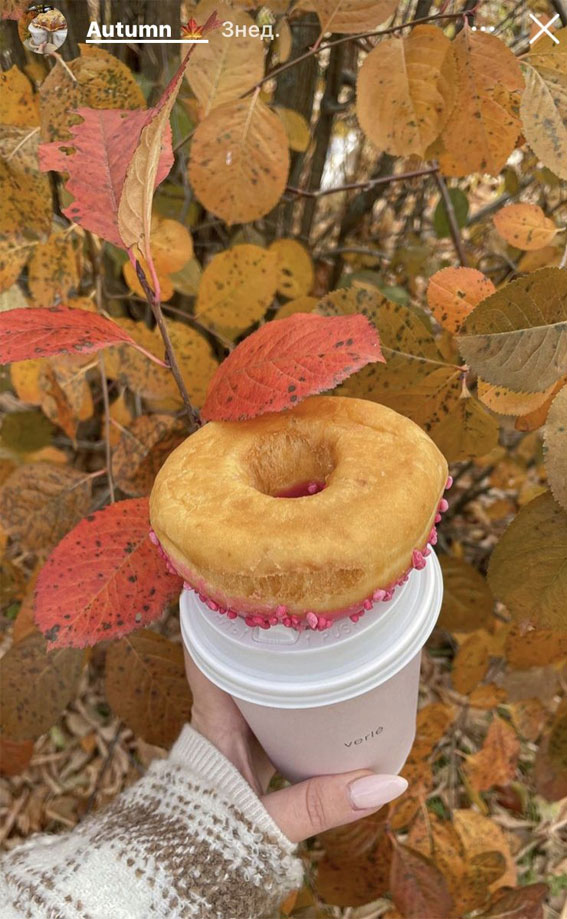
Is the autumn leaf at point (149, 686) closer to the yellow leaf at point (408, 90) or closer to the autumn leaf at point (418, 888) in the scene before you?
the autumn leaf at point (418, 888)

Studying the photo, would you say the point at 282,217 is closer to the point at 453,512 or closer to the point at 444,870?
the point at 453,512

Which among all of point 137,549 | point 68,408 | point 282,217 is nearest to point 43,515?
point 68,408

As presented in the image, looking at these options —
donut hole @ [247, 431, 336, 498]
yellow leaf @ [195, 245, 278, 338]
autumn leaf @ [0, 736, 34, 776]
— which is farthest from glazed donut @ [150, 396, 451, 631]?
autumn leaf @ [0, 736, 34, 776]

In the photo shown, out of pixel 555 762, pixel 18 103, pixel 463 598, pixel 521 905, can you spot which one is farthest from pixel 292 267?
pixel 521 905

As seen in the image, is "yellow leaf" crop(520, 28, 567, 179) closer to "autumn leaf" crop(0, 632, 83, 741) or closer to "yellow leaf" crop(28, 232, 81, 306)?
"yellow leaf" crop(28, 232, 81, 306)

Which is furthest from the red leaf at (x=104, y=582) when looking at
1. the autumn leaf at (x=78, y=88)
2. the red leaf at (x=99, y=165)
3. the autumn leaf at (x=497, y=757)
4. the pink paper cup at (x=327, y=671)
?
the autumn leaf at (x=497, y=757)

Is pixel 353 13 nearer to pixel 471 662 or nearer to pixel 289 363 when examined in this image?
pixel 289 363
